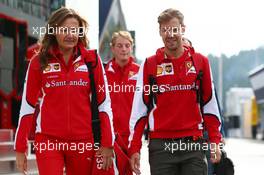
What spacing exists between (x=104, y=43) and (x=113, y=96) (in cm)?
379

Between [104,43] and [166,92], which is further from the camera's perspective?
[104,43]

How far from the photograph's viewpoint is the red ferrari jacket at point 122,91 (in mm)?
7109

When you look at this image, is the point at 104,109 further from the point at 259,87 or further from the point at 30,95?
the point at 259,87

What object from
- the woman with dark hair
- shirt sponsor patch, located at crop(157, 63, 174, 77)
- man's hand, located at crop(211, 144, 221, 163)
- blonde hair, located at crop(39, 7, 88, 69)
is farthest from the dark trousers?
blonde hair, located at crop(39, 7, 88, 69)

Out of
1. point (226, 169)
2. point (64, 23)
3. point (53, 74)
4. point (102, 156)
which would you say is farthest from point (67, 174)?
point (226, 169)

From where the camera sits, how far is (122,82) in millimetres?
7336

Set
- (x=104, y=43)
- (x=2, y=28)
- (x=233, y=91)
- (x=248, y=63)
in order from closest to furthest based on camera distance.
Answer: (x=104, y=43)
(x=2, y=28)
(x=233, y=91)
(x=248, y=63)

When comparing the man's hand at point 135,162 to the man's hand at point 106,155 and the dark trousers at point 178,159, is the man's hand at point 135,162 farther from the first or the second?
the man's hand at point 106,155

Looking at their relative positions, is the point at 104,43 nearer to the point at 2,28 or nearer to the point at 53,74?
the point at 2,28

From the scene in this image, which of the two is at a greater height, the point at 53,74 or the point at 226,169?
the point at 53,74

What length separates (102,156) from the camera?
500cm

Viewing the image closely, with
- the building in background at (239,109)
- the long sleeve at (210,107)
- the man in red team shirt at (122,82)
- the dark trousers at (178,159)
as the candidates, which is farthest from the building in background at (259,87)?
the dark trousers at (178,159)

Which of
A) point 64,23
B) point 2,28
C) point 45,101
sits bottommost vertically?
point 45,101

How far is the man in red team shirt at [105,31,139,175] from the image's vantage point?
7.10 m
